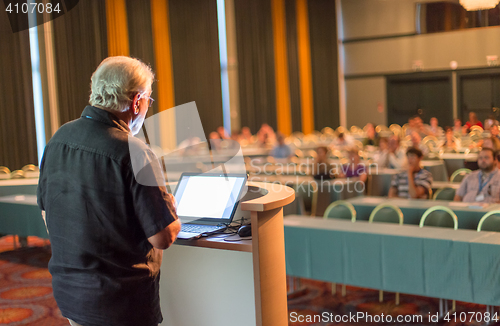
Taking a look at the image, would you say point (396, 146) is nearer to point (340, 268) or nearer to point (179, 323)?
point (340, 268)

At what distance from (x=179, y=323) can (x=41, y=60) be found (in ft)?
5.98

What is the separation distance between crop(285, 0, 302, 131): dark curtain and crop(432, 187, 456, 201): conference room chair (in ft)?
37.9

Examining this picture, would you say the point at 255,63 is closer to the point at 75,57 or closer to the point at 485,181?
the point at 485,181

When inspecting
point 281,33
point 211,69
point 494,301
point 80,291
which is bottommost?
point 494,301

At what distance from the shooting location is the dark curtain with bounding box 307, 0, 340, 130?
17641 millimetres

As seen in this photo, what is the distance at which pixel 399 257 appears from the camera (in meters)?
3.49

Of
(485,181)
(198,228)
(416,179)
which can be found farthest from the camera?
(416,179)

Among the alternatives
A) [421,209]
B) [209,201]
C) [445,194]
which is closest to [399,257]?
[421,209]

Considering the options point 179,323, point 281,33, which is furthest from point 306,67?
point 179,323

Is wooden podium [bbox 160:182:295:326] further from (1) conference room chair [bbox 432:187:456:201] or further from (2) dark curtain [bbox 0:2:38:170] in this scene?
(1) conference room chair [bbox 432:187:456:201]

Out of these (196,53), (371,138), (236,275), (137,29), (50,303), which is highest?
(196,53)

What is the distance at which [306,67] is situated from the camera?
57.6 feet

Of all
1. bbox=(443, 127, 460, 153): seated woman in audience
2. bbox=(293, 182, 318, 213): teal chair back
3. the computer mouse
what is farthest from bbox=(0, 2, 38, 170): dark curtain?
bbox=(443, 127, 460, 153): seated woman in audience

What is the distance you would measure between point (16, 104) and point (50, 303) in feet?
4.94
